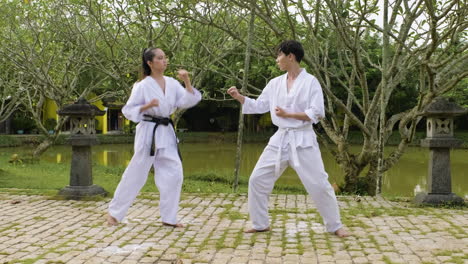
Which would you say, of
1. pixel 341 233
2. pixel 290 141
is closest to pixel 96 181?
pixel 290 141

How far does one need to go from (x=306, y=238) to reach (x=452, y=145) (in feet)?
9.13

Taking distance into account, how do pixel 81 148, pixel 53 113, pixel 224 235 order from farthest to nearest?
pixel 53 113
pixel 81 148
pixel 224 235

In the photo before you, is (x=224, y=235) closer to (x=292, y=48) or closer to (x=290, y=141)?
(x=290, y=141)

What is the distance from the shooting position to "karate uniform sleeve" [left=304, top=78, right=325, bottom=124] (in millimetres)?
4699

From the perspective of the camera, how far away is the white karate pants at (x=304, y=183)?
15.6 feet

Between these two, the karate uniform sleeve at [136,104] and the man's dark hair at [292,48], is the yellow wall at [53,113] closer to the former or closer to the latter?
the karate uniform sleeve at [136,104]

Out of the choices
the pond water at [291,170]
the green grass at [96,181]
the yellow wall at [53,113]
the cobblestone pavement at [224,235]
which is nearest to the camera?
the cobblestone pavement at [224,235]

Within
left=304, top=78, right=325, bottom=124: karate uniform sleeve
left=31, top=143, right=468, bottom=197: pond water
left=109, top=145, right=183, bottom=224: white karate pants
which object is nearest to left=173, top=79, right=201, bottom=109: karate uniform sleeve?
left=109, top=145, right=183, bottom=224: white karate pants

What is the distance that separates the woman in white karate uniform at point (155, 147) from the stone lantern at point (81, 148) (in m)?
1.91

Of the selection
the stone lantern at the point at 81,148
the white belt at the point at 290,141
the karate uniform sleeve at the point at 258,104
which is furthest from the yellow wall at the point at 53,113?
the white belt at the point at 290,141

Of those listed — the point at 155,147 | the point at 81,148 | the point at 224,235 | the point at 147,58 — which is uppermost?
the point at 147,58

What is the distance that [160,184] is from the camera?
5.27m

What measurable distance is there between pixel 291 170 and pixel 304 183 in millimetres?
10533

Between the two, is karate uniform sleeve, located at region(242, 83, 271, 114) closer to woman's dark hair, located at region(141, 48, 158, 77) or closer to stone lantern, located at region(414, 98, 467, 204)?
woman's dark hair, located at region(141, 48, 158, 77)
